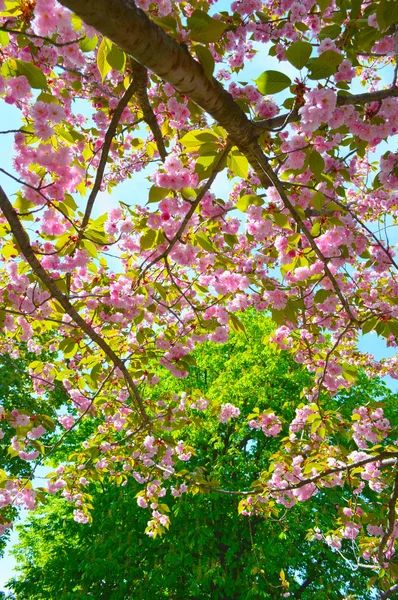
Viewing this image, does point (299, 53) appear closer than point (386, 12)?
Yes

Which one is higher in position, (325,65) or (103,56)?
(103,56)

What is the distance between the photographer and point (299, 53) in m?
2.05

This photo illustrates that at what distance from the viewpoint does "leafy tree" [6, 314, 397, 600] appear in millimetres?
10469

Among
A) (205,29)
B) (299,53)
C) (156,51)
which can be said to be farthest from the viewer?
(299,53)

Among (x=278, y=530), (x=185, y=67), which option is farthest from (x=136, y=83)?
(x=278, y=530)

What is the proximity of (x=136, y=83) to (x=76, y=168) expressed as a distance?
113 centimetres

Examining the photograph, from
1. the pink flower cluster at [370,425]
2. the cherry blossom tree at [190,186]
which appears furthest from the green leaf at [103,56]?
the pink flower cluster at [370,425]

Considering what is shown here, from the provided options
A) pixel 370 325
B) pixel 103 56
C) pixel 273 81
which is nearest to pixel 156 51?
pixel 273 81

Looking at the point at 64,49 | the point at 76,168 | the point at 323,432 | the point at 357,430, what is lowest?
the point at 323,432

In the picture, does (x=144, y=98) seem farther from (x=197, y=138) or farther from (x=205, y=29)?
(x=205, y=29)

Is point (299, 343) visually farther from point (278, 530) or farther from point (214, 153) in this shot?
point (278, 530)

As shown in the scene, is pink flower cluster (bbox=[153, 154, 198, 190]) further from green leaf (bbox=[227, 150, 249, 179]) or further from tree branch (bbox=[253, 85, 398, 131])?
tree branch (bbox=[253, 85, 398, 131])

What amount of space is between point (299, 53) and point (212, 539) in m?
11.7

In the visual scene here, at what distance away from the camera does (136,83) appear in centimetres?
331
